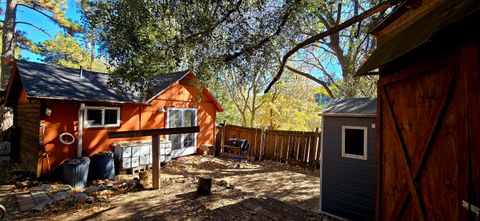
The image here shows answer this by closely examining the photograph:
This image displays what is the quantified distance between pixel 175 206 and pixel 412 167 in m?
4.27

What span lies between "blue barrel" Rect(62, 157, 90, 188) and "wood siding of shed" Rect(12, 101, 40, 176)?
0.87 meters

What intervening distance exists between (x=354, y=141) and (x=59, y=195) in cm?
665

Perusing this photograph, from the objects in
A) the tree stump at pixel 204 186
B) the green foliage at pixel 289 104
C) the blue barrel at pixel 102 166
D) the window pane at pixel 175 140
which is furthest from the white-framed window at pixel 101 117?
the green foliage at pixel 289 104

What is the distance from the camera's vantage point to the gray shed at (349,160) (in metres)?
5.04

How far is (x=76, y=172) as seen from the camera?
6.77 m

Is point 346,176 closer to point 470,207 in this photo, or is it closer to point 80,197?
point 470,207

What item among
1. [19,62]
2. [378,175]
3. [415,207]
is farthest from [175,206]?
[19,62]

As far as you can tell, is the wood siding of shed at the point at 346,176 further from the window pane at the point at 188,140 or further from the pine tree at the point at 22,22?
the pine tree at the point at 22,22

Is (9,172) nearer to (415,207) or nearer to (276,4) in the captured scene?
(276,4)

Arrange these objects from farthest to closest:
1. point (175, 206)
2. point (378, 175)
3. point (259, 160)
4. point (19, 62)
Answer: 1. point (259, 160)
2. point (19, 62)
3. point (175, 206)
4. point (378, 175)

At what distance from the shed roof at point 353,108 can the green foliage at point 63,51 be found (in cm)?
1257

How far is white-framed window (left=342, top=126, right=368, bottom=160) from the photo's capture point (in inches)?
202

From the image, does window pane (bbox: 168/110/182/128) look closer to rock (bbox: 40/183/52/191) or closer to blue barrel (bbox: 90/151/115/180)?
blue barrel (bbox: 90/151/115/180)

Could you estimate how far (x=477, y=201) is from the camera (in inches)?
69.5
